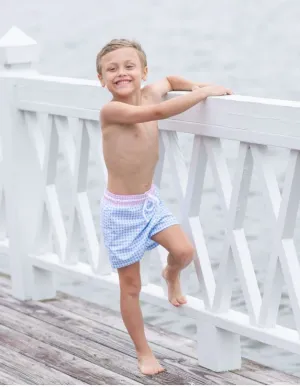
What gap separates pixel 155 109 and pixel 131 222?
0.44 metres

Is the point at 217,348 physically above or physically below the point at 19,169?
below

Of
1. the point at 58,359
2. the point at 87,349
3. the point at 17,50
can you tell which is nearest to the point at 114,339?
the point at 87,349

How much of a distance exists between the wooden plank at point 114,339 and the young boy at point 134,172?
0.35 feet

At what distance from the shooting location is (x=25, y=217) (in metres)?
5.16

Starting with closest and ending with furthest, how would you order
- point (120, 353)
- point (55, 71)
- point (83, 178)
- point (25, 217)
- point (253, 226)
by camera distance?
1. point (120, 353)
2. point (83, 178)
3. point (25, 217)
4. point (253, 226)
5. point (55, 71)

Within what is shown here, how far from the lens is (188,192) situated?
13.4 feet

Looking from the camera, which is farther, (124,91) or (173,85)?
(173,85)

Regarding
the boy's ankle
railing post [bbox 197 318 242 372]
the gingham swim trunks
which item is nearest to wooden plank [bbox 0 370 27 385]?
the boy's ankle

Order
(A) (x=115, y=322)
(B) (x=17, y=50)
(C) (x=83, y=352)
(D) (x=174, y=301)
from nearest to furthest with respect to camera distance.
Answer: (D) (x=174, y=301)
(C) (x=83, y=352)
(A) (x=115, y=322)
(B) (x=17, y=50)

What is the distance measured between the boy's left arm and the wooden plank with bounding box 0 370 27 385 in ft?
3.80

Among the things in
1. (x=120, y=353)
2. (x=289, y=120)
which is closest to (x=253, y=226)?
(x=120, y=353)

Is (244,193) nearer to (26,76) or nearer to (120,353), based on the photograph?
(120,353)

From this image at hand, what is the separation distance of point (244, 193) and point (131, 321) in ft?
2.08

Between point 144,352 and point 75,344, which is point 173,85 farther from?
point 75,344
